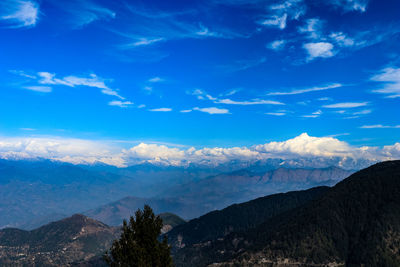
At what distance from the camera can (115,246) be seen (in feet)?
159

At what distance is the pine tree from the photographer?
155 ft

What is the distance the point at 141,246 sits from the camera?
4844 centimetres

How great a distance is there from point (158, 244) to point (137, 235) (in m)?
3.77

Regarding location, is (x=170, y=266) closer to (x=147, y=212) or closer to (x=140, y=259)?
(x=140, y=259)

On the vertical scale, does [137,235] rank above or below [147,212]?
below

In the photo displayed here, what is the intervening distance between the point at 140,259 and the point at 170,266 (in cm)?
650

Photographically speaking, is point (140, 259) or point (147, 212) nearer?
point (140, 259)

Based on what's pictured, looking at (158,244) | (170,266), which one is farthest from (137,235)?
(170,266)

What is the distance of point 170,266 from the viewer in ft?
163

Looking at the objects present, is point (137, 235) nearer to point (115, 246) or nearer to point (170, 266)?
point (115, 246)

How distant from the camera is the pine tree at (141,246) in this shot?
47.2 metres

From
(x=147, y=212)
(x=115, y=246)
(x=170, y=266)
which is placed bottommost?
(x=170, y=266)

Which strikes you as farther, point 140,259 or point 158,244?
point 158,244

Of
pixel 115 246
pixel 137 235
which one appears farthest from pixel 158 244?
pixel 115 246
